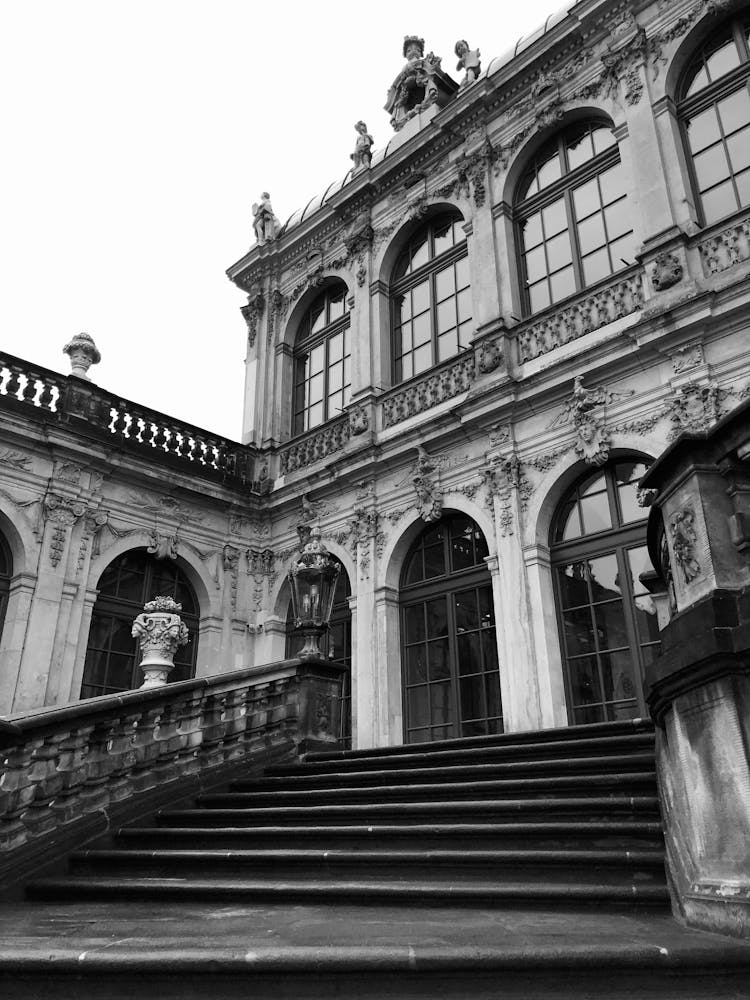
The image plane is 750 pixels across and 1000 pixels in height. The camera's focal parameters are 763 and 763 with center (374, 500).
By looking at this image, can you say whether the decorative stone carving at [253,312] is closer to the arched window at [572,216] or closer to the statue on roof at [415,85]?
the statue on roof at [415,85]

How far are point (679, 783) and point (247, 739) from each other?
4.83m

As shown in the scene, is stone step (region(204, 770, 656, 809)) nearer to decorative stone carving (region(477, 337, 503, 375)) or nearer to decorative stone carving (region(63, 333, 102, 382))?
decorative stone carving (region(477, 337, 503, 375))

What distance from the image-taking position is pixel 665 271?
8.55 m

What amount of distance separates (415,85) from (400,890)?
14.6m

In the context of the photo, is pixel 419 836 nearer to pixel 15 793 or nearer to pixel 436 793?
pixel 436 793

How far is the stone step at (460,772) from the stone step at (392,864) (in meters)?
1.01

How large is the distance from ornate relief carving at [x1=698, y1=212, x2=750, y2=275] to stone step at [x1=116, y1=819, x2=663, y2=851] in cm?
635

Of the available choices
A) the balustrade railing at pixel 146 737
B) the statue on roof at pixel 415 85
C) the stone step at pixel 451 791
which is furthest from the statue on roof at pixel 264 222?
the stone step at pixel 451 791

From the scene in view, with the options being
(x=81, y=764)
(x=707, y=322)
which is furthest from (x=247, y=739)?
(x=707, y=322)

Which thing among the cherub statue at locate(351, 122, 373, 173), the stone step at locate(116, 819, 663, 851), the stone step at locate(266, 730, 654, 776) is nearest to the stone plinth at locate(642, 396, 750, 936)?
the stone step at locate(116, 819, 663, 851)

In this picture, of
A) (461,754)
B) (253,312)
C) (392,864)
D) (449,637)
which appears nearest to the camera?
(392,864)

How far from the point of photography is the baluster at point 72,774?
5477 millimetres

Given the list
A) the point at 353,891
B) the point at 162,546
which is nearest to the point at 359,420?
the point at 162,546

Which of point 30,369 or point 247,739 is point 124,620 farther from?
point 247,739
